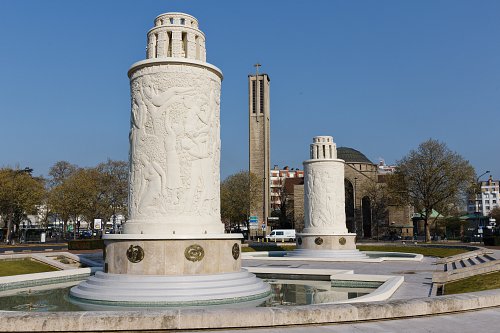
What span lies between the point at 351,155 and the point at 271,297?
86.7m

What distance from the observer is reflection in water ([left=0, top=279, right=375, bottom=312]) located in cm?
1282

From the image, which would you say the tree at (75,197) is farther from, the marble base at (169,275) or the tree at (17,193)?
the marble base at (169,275)

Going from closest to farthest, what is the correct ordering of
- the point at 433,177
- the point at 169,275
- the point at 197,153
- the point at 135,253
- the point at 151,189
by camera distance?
the point at 169,275, the point at 135,253, the point at 151,189, the point at 197,153, the point at 433,177

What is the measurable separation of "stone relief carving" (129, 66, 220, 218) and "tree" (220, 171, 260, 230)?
59.2 m

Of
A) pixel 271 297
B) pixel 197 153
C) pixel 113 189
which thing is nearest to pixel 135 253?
pixel 197 153

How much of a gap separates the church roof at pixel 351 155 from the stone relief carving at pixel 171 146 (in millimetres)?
83229

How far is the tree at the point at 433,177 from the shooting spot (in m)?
55.1

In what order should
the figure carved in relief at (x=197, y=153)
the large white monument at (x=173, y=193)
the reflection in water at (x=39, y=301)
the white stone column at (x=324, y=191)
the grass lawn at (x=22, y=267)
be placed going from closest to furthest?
the reflection in water at (x=39, y=301) < the large white monument at (x=173, y=193) < the figure carved in relief at (x=197, y=153) < the grass lawn at (x=22, y=267) < the white stone column at (x=324, y=191)

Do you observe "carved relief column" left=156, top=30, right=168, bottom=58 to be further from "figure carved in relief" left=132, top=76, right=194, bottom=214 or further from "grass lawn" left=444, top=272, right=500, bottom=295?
"grass lawn" left=444, top=272, right=500, bottom=295

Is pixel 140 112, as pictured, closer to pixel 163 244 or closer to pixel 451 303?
pixel 163 244

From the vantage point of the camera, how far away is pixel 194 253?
1416 centimetres

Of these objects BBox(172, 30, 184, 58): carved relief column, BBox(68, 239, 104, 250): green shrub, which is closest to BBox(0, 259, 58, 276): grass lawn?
BBox(68, 239, 104, 250): green shrub

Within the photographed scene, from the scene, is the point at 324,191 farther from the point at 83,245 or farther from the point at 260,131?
the point at 260,131

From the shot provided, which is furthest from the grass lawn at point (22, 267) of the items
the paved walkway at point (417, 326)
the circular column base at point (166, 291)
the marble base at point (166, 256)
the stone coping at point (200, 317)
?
the paved walkway at point (417, 326)
